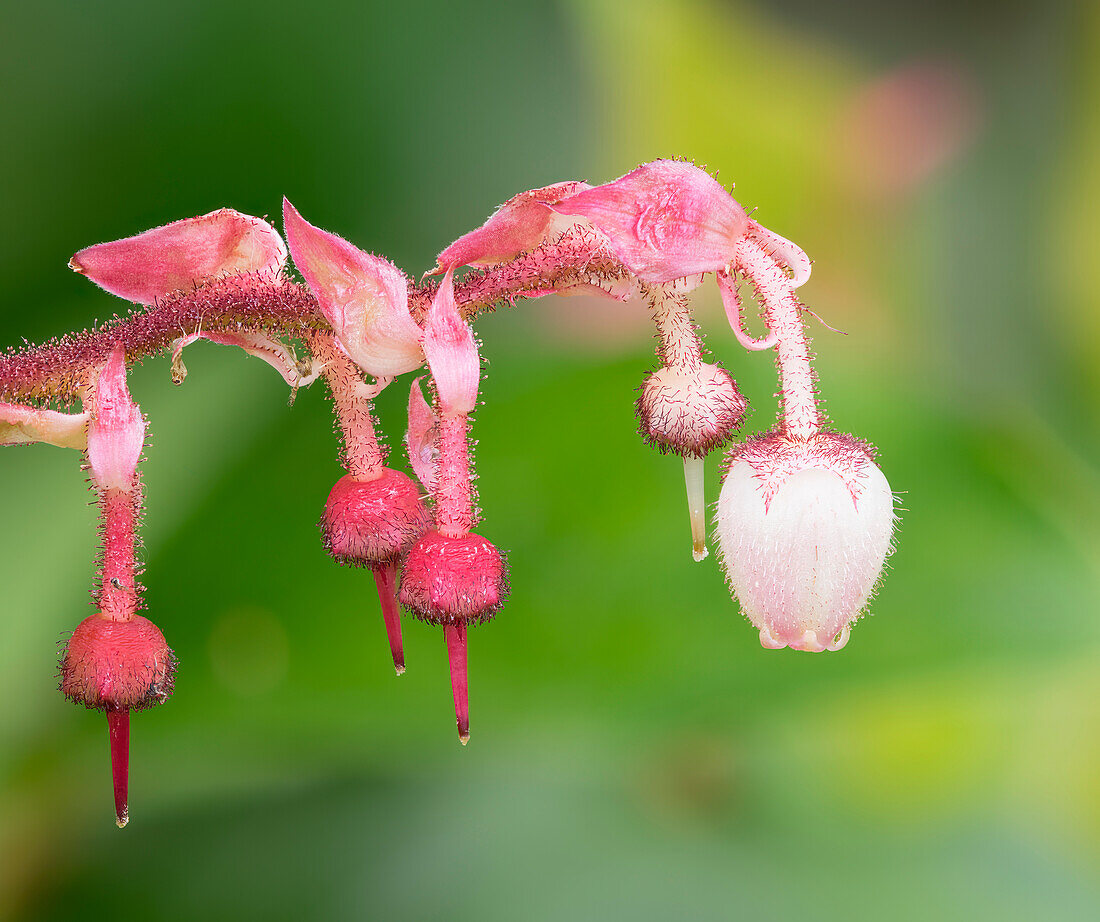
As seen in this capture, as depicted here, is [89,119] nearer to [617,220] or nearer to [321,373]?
[321,373]

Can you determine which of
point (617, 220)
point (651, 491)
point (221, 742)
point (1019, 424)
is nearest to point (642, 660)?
point (651, 491)

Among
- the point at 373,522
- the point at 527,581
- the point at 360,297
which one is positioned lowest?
the point at 527,581

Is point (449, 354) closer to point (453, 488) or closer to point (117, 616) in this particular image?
point (453, 488)

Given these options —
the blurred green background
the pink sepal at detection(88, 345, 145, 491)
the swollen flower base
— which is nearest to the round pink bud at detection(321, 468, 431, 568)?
the swollen flower base

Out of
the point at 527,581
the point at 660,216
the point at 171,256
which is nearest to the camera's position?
the point at 660,216

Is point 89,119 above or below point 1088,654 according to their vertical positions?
above

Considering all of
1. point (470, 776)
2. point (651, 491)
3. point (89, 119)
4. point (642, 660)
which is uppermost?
point (89, 119)

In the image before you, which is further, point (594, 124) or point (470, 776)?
point (594, 124)

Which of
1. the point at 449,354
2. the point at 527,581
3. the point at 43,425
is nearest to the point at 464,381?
the point at 449,354

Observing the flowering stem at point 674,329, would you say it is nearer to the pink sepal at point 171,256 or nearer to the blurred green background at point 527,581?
the pink sepal at point 171,256
